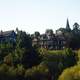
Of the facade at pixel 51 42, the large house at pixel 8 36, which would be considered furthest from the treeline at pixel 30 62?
the facade at pixel 51 42

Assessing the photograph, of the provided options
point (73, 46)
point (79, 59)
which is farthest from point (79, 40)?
point (79, 59)

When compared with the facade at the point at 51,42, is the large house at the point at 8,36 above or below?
above

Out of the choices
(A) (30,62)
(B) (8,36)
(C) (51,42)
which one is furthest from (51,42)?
(A) (30,62)

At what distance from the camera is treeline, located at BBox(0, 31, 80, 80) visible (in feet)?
148

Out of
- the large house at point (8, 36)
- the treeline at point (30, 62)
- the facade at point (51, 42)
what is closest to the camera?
the treeline at point (30, 62)

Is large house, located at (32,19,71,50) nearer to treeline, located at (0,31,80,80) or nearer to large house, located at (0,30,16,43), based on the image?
large house, located at (0,30,16,43)

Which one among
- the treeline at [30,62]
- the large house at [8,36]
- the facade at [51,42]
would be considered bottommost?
the treeline at [30,62]

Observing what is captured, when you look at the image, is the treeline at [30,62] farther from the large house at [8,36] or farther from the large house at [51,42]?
the large house at [51,42]

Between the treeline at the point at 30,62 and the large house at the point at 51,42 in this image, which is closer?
the treeline at the point at 30,62

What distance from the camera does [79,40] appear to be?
8344 cm

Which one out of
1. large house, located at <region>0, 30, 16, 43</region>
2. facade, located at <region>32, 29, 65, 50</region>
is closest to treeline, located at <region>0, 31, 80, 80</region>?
large house, located at <region>0, 30, 16, 43</region>

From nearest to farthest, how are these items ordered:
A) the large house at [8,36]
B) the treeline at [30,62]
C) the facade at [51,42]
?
the treeline at [30,62] → the large house at [8,36] → the facade at [51,42]

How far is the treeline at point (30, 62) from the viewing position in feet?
148

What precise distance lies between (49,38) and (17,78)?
2030 inches
